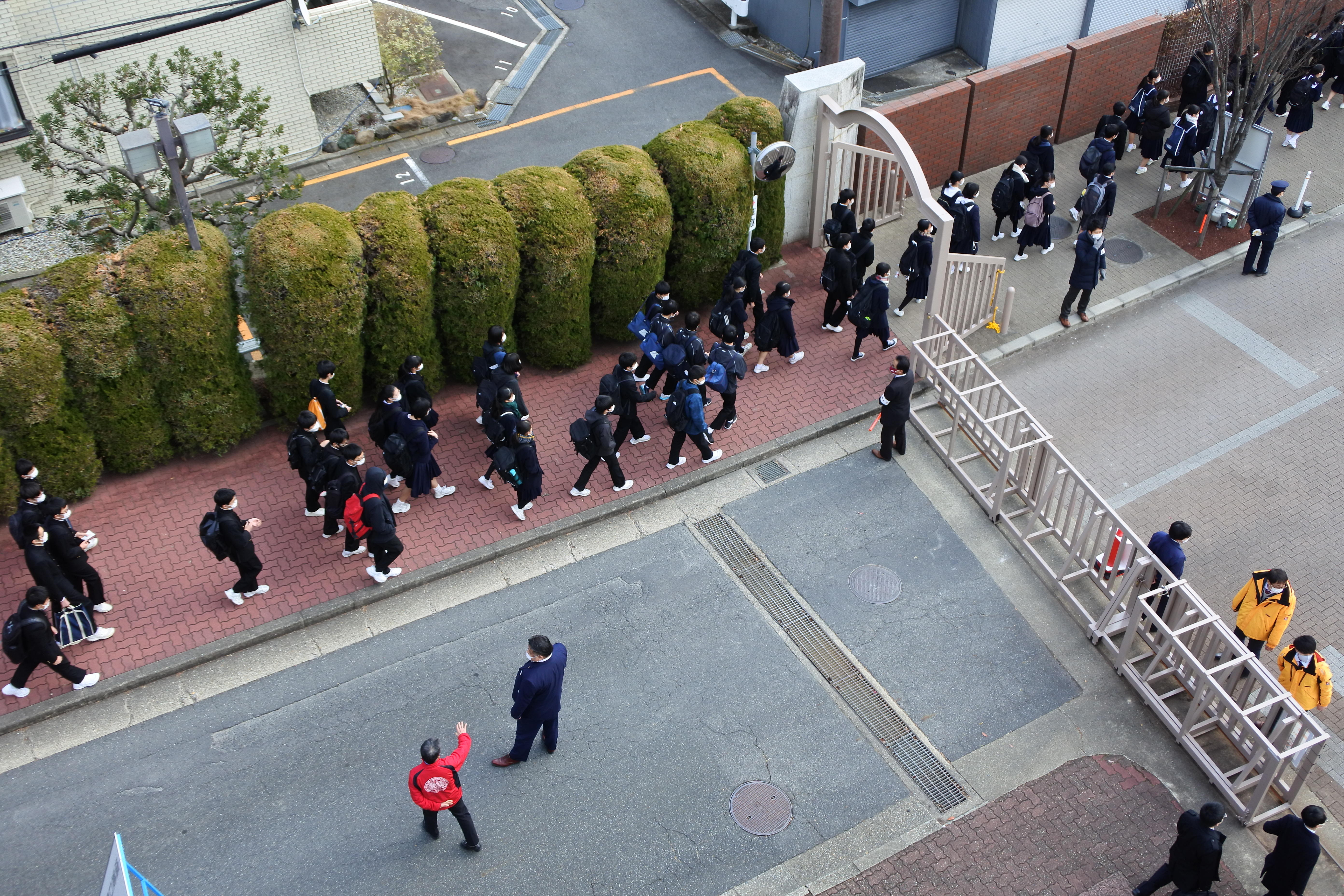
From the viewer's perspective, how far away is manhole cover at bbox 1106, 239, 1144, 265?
16.8 meters

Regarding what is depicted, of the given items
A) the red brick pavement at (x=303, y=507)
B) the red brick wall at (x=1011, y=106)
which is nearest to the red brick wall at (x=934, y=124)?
the red brick wall at (x=1011, y=106)

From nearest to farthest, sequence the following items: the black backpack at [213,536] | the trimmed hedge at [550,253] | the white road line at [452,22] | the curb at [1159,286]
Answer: the black backpack at [213,536] < the trimmed hedge at [550,253] < the curb at [1159,286] < the white road line at [452,22]

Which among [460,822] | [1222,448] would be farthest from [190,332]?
[1222,448]

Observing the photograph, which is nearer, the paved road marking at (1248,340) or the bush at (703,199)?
the bush at (703,199)

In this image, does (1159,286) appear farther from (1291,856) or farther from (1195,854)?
(1195,854)

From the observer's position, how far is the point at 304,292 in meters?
12.4

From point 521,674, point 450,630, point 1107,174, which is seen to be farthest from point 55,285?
point 1107,174

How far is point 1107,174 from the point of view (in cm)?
1605

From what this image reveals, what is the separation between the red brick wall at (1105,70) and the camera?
1817cm

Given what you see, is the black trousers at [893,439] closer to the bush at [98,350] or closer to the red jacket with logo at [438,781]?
the red jacket with logo at [438,781]

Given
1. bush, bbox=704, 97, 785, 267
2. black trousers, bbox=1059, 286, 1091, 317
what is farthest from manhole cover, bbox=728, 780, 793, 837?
black trousers, bbox=1059, 286, 1091, 317

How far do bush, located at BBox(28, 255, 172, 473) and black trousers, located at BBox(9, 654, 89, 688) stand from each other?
8.82 ft

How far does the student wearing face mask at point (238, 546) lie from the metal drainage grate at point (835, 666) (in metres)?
4.53

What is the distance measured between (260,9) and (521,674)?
42.6 feet
